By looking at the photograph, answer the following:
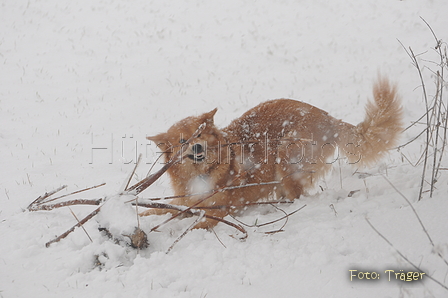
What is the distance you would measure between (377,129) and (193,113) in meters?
4.77

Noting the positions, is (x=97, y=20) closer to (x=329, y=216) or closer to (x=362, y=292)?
(x=329, y=216)

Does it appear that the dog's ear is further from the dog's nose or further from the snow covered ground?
the snow covered ground

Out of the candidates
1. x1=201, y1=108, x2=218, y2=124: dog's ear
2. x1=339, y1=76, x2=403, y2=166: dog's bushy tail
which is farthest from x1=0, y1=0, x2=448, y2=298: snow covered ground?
x1=201, y1=108, x2=218, y2=124: dog's ear

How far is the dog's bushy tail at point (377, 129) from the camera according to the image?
156 inches

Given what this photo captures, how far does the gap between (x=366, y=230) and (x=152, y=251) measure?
189 cm

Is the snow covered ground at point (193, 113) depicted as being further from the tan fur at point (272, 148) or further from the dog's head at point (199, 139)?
the dog's head at point (199, 139)

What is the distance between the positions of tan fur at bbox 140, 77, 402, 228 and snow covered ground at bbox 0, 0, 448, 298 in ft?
1.31

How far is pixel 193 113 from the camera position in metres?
7.98

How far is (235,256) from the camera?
108 inches

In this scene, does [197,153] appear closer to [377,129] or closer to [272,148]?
[272,148]

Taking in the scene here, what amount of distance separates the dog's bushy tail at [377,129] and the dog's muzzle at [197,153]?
74.3 inches

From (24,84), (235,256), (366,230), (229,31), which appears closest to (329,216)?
(366,230)

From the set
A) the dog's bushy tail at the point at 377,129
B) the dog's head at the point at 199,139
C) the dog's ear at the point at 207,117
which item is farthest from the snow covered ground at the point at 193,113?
the dog's ear at the point at 207,117

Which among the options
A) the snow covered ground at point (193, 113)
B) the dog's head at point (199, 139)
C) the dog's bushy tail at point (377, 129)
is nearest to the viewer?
the snow covered ground at point (193, 113)
